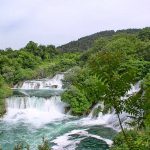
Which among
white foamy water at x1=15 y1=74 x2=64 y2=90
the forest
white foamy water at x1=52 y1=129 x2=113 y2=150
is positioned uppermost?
the forest

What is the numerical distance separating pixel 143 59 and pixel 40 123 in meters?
9.34

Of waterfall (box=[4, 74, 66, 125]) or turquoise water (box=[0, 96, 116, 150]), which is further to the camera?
waterfall (box=[4, 74, 66, 125])

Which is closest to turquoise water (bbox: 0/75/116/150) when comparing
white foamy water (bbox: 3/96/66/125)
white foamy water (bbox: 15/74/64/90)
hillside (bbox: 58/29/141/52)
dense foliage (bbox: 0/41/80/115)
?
white foamy water (bbox: 3/96/66/125)

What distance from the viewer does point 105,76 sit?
15.8 feet

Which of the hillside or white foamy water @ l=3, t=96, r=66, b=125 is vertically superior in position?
the hillside

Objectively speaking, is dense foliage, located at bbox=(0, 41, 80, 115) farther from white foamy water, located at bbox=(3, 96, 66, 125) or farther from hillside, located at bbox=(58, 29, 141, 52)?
hillside, located at bbox=(58, 29, 141, 52)

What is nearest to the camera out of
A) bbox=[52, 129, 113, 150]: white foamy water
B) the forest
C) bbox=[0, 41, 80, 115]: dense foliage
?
the forest

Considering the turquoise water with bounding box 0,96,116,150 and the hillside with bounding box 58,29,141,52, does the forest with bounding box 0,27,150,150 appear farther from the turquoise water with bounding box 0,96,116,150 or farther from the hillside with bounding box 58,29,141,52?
the turquoise water with bounding box 0,96,116,150

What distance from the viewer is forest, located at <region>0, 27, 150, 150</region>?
4859 millimetres

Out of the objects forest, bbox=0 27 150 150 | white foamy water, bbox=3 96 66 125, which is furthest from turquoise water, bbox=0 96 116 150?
forest, bbox=0 27 150 150

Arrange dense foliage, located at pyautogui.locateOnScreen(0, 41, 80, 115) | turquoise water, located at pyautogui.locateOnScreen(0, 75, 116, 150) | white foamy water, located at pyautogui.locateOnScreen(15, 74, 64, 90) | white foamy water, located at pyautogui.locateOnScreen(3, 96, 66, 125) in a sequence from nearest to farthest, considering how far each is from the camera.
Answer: turquoise water, located at pyautogui.locateOnScreen(0, 75, 116, 150)
white foamy water, located at pyautogui.locateOnScreen(3, 96, 66, 125)
white foamy water, located at pyautogui.locateOnScreen(15, 74, 64, 90)
dense foliage, located at pyautogui.locateOnScreen(0, 41, 80, 115)

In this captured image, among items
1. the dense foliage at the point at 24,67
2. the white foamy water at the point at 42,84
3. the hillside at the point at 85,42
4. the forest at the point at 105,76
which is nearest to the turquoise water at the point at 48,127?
the forest at the point at 105,76

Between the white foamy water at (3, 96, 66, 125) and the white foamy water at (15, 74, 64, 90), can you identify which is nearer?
the white foamy water at (3, 96, 66, 125)

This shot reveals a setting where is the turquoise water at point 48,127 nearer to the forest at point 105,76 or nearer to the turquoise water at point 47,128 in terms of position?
the turquoise water at point 47,128
